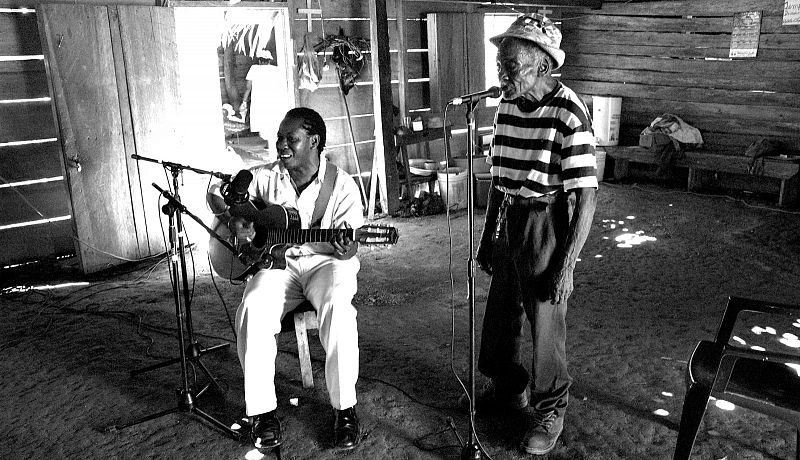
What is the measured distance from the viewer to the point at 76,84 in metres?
6.23

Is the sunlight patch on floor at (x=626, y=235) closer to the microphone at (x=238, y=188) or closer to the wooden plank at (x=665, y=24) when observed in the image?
the wooden plank at (x=665, y=24)

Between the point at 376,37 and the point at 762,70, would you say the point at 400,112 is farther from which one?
the point at 762,70

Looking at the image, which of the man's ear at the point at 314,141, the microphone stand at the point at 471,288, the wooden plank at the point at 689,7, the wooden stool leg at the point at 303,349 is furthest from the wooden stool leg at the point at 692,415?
the wooden plank at the point at 689,7

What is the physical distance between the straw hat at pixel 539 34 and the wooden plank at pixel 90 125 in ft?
14.9

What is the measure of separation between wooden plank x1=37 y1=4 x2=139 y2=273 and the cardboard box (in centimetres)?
708

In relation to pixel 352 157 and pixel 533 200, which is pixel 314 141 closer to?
pixel 533 200

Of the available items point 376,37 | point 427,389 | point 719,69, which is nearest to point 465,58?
point 376,37

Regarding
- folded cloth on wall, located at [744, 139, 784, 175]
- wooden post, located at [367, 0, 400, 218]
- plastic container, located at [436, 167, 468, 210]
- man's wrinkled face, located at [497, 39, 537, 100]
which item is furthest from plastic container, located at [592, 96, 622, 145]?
man's wrinkled face, located at [497, 39, 537, 100]

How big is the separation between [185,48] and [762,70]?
740cm

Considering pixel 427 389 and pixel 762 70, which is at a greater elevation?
pixel 762 70

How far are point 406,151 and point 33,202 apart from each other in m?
4.14

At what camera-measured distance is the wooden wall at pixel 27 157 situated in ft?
20.7

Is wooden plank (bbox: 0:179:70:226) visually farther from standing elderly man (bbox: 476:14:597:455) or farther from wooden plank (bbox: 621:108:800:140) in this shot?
wooden plank (bbox: 621:108:800:140)

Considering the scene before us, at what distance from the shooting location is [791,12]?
8758 millimetres
